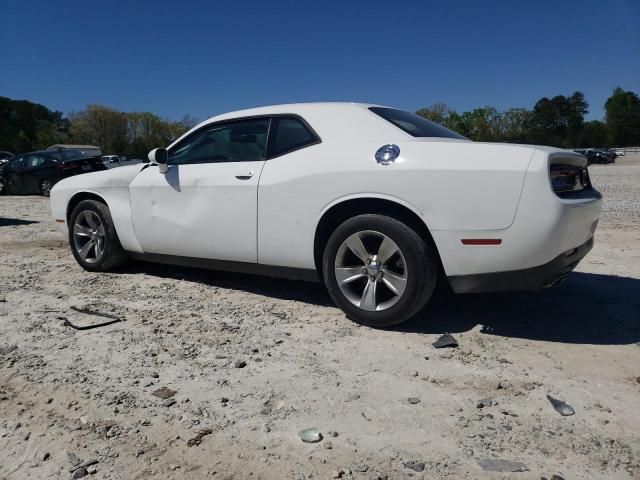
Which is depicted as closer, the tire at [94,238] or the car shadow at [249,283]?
the car shadow at [249,283]

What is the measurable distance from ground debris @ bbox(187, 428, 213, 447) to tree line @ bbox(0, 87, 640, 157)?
217 ft

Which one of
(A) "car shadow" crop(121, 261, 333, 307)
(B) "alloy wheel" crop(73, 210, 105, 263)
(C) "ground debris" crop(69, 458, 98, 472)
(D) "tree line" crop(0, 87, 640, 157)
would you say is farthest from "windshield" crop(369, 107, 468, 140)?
(D) "tree line" crop(0, 87, 640, 157)

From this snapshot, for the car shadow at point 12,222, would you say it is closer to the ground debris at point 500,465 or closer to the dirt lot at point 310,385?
the dirt lot at point 310,385

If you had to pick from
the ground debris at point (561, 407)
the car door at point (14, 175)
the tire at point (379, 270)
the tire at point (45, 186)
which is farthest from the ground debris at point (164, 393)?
the car door at point (14, 175)

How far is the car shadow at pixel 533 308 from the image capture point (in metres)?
3.50

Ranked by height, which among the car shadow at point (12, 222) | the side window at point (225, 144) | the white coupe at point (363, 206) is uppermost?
the side window at point (225, 144)

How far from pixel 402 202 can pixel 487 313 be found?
1253mm

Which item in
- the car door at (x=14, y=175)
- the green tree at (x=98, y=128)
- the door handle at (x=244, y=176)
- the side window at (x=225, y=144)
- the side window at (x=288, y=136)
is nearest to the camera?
the side window at (x=288, y=136)

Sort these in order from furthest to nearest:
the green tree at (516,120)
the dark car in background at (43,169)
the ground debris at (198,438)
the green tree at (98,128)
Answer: the green tree at (516,120) < the green tree at (98,128) < the dark car in background at (43,169) < the ground debris at (198,438)

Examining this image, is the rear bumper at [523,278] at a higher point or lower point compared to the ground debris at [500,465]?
higher

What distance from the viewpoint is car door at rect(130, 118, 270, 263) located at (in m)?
4.02

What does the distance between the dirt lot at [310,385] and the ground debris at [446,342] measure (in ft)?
0.17

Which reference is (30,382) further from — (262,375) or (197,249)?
(197,249)

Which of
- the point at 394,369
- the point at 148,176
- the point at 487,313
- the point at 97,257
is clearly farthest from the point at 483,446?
the point at 97,257
